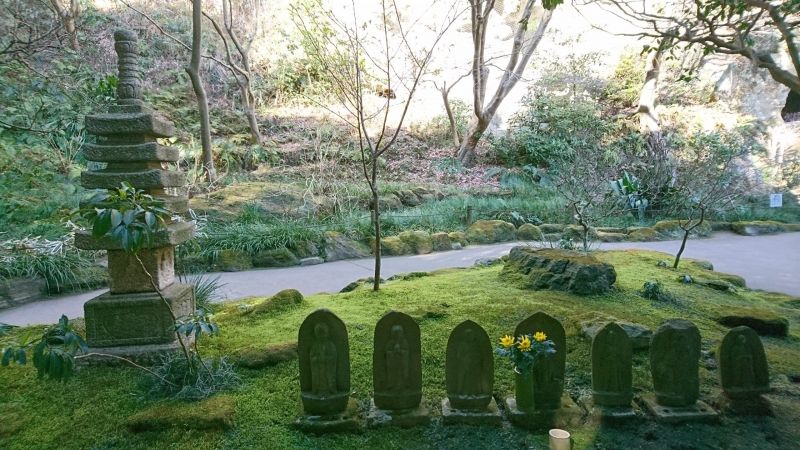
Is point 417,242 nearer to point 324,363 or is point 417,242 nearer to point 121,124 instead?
point 121,124

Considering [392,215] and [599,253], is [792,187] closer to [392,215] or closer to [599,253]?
[599,253]

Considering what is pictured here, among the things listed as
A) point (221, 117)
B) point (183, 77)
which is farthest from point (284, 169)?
point (183, 77)

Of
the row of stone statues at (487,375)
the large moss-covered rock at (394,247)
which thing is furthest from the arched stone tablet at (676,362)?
the large moss-covered rock at (394,247)

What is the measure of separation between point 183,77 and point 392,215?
26.5 feet

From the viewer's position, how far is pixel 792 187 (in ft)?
41.6

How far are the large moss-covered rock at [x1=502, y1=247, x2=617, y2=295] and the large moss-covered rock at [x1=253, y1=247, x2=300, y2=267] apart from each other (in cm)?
353

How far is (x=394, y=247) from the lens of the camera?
741 cm

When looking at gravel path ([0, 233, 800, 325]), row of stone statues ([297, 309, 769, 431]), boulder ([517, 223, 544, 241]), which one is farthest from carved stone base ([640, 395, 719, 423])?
boulder ([517, 223, 544, 241])

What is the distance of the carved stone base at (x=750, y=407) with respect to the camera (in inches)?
87.0

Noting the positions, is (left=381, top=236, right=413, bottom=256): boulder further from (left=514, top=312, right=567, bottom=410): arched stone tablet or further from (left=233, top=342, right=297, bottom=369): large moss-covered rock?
(left=514, top=312, right=567, bottom=410): arched stone tablet

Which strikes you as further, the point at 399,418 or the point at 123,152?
the point at 123,152

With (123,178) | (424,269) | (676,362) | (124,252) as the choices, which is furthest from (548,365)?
(424,269)

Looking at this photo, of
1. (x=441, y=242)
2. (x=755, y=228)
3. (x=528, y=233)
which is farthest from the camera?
(x=755, y=228)

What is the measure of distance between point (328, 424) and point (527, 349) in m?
0.95
